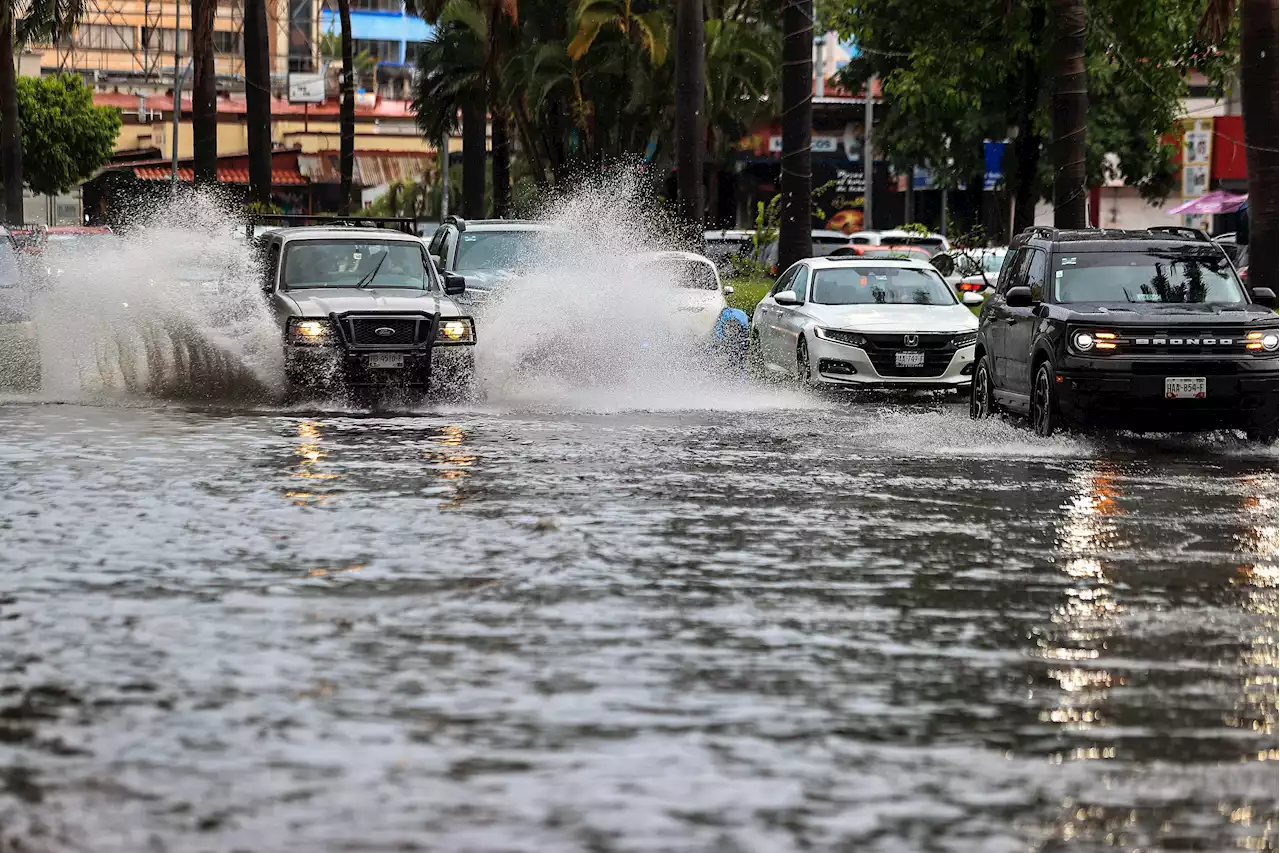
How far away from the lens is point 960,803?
6.37 meters

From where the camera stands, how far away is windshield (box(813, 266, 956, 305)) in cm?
2464

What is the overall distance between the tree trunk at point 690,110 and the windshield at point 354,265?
26.3ft

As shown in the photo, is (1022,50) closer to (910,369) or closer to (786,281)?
(786,281)

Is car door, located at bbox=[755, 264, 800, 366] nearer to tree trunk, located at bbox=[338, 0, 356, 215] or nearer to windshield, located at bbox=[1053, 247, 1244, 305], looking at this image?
windshield, located at bbox=[1053, 247, 1244, 305]

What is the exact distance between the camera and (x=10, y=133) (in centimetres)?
5894

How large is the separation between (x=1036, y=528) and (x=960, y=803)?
21.7ft

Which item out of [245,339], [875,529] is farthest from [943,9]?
[875,529]

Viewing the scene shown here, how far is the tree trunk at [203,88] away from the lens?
136 feet

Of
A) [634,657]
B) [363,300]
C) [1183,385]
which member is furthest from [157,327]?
[634,657]

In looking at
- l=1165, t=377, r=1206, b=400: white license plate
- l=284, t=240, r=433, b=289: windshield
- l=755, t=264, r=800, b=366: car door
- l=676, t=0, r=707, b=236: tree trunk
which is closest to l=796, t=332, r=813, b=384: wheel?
l=755, t=264, r=800, b=366: car door

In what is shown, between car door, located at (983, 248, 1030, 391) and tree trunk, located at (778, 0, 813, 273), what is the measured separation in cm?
881

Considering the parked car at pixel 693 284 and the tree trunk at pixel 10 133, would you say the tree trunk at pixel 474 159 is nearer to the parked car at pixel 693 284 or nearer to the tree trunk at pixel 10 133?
the tree trunk at pixel 10 133

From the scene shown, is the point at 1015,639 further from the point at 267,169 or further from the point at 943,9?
the point at 267,169

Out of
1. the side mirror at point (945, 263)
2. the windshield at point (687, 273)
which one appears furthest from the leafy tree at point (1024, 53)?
the windshield at point (687, 273)
